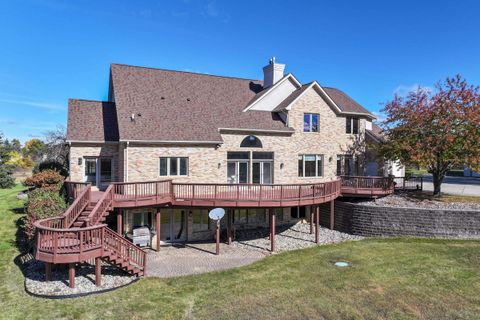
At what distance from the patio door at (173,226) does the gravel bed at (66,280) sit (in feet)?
14.8

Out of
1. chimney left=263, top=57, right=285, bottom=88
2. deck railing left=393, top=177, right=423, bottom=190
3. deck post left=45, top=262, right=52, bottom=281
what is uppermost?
chimney left=263, top=57, right=285, bottom=88

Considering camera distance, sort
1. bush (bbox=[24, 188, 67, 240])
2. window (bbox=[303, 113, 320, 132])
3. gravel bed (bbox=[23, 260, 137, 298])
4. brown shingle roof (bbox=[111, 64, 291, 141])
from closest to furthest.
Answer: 1. gravel bed (bbox=[23, 260, 137, 298])
2. bush (bbox=[24, 188, 67, 240])
3. brown shingle roof (bbox=[111, 64, 291, 141])
4. window (bbox=[303, 113, 320, 132])

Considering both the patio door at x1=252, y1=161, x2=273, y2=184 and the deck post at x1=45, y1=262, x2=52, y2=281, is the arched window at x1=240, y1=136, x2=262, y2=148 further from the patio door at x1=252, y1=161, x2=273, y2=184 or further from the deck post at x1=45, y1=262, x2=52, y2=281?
the deck post at x1=45, y1=262, x2=52, y2=281

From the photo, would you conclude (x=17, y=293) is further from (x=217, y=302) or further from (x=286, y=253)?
(x=286, y=253)

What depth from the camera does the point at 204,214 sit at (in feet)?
63.8

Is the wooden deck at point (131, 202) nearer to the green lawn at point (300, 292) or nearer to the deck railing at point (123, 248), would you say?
the deck railing at point (123, 248)

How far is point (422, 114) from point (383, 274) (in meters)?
12.9

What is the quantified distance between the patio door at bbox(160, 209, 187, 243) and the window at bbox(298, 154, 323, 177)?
8.83 metres

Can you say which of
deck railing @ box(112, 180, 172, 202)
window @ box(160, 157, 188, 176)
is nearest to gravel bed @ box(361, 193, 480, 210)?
window @ box(160, 157, 188, 176)

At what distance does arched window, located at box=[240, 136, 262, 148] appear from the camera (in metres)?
21.1

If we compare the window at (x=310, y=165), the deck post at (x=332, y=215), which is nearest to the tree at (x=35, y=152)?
the window at (x=310, y=165)

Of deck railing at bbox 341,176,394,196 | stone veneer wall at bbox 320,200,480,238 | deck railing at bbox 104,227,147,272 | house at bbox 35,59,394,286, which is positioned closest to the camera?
deck railing at bbox 104,227,147,272

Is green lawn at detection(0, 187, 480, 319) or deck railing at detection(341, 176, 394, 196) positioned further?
deck railing at detection(341, 176, 394, 196)

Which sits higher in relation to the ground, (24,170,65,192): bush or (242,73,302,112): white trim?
(242,73,302,112): white trim
